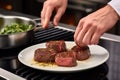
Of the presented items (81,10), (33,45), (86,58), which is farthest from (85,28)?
(81,10)

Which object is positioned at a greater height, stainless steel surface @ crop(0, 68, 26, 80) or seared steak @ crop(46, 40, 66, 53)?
seared steak @ crop(46, 40, 66, 53)

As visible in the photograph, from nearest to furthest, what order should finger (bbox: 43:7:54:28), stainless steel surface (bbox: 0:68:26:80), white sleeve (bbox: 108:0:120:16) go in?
stainless steel surface (bbox: 0:68:26:80) → white sleeve (bbox: 108:0:120:16) → finger (bbox: 43:7:54:28)

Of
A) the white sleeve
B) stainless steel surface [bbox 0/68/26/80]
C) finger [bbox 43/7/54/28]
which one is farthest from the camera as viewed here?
finger [bbox 43/7/54/28]

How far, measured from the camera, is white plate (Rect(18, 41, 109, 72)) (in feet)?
3.27

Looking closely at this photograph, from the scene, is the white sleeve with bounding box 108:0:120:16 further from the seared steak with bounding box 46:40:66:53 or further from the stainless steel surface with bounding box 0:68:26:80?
the stainless steel surface with bounding box 0:68:26:80

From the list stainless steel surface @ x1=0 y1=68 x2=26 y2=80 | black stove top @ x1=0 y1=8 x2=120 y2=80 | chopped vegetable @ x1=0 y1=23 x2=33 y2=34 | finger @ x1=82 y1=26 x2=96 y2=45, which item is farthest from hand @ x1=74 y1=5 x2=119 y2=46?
chopped vegetable @ x1=0 y1=23 x2=33 y2=34

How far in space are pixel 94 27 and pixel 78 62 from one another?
0.14m

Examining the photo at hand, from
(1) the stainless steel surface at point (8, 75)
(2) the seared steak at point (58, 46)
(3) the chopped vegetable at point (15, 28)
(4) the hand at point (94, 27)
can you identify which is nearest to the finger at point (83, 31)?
(4) the hand at point (94, 27)

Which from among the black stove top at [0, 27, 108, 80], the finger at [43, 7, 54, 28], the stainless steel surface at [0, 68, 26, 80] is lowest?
the black stove top at [0, 27, 108, 80]

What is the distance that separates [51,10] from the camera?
137cm

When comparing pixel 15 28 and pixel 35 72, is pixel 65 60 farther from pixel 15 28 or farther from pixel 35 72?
pixel 15 28

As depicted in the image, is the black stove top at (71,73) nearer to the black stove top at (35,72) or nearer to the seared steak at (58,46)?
the black stove top at (35,72)

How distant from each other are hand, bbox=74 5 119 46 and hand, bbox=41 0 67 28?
0.98 feet

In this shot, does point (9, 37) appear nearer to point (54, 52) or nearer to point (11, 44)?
point (11, 44)
